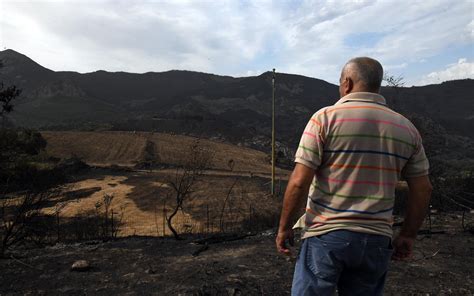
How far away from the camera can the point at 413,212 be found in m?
1.98

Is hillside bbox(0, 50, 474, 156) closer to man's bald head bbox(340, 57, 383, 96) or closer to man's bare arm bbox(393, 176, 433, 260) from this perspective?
man's bare arm bbox(393, 176, 433, 260)

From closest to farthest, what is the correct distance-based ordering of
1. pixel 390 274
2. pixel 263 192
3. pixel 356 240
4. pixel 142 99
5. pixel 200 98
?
1. pixel 356 240
2. pixel 390 274
3. pixel 263 192
4. pixel 200 98
5. pixel 142 99

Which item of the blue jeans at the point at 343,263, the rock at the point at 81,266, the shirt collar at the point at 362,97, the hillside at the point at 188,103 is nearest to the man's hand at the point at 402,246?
the blue jeans at the point at 343,263

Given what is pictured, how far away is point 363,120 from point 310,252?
66 centimetres

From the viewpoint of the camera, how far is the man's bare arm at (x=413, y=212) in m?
1.95

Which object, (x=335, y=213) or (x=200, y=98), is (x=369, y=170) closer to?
(x=335, y=213)

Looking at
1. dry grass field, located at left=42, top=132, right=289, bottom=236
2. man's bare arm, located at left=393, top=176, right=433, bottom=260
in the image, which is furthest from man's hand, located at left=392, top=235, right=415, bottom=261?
dry grass field, located at left=42, top=132, right=289, bottom=236

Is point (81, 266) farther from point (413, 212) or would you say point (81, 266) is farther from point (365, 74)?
point (365, 74)

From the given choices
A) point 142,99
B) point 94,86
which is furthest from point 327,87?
point 94,86

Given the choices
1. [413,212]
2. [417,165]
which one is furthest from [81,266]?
[417,165]

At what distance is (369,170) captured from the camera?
182 cm

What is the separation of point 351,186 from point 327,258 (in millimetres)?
343

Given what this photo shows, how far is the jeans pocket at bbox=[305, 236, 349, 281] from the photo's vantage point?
5.91 feet

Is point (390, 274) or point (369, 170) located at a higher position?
point (369, 170)
